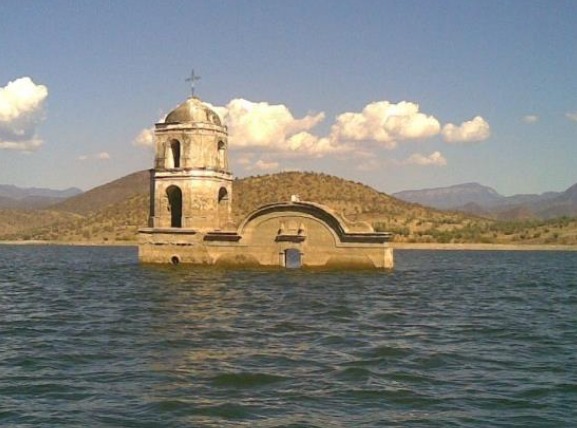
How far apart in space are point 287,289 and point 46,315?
9641mm

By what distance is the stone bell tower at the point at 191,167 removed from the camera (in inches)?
1500

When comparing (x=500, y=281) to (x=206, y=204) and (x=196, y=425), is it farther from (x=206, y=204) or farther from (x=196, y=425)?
(x=196, y=425)

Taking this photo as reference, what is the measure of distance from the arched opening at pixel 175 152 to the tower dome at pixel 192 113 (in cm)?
125

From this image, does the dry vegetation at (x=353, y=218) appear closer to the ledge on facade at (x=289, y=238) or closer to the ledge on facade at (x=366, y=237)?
the ledge on facade at (x=289, y=238)

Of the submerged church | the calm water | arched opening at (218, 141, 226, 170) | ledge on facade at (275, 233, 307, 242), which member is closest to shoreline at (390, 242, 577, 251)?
arched opening at (218, 141, 226, 170)

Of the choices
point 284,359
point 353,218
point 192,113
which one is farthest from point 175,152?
point 353,218

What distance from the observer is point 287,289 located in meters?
27.2

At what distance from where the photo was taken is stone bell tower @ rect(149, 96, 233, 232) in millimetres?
38094

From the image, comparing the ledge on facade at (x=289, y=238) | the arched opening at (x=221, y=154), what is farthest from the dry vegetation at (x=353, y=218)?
the ledge on facade at (x=289, y=238)

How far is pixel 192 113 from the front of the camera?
129 feet

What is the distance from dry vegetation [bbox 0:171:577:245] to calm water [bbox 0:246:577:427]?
67.2m

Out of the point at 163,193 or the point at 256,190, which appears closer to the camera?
the point at 163,193

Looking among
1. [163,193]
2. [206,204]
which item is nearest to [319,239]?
[206,204]

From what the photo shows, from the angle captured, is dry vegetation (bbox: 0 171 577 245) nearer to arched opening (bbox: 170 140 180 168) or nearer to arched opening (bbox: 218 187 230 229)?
arched opening (bbox: 218 187 230 229)
